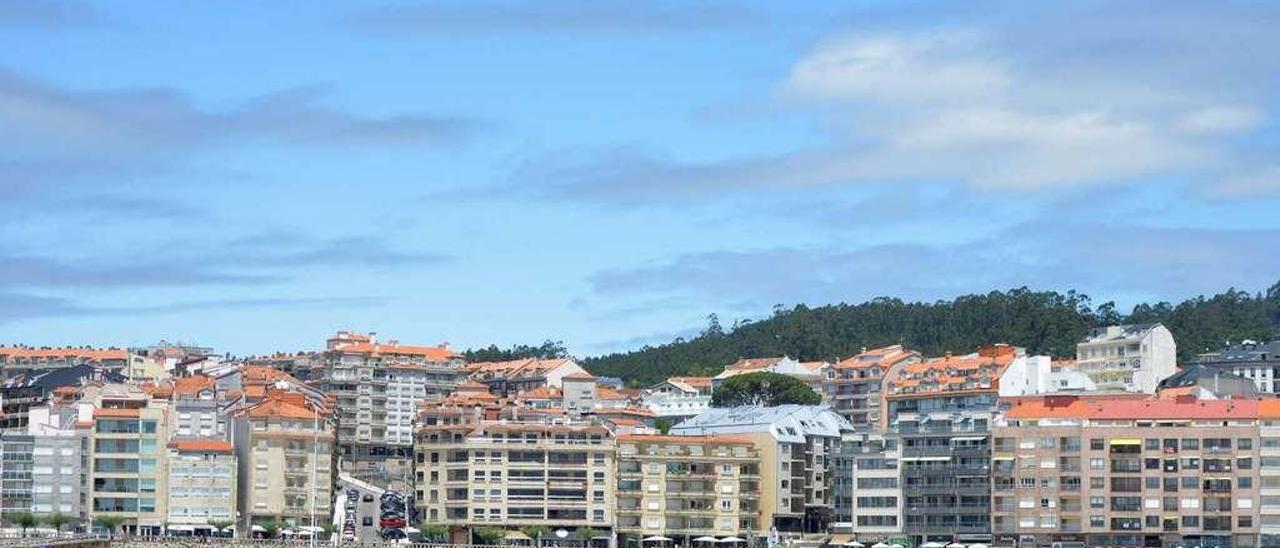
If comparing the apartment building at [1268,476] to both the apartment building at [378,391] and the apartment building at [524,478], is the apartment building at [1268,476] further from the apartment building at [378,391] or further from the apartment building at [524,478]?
the apartment building at [378,391]

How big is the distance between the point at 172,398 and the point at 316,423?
764 cm

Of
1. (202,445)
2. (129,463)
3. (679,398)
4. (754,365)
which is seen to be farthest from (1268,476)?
(754,365)

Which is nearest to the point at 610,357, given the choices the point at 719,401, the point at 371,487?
the point at 719,401

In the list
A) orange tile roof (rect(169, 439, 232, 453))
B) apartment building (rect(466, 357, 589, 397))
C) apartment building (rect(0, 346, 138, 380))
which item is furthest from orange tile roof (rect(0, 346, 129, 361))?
orange tile roof (rect(169, 439, 232, 453))

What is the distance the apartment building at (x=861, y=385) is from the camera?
454ft

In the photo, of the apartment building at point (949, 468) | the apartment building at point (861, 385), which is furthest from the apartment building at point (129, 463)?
the apartment building at point (861, 385)

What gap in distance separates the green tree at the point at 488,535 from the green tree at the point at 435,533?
1386mm

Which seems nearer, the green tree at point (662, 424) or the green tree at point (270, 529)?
the green tree at point (270, 529)

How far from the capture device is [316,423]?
4520 inches

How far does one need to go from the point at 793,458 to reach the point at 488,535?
16.7m

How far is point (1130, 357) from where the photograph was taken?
13662cm

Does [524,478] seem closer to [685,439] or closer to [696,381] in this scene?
[685,439]

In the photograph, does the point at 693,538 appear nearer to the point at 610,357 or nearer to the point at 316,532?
the point at 316,532

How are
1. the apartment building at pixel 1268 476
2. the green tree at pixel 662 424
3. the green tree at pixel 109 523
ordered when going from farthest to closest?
the green tree at pixel 662 424, the green tree at pixel 109 523, the apartment building at pixel 1268 476
